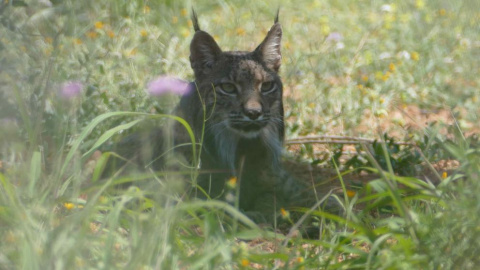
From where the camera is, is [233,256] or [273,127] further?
[273,127]

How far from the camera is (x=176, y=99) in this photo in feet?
13.2

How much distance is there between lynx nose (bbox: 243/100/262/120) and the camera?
402cm

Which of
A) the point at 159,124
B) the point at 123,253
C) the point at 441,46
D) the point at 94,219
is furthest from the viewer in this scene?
the point at 441,46

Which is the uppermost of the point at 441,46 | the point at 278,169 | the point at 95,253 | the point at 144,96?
the point at 441,46

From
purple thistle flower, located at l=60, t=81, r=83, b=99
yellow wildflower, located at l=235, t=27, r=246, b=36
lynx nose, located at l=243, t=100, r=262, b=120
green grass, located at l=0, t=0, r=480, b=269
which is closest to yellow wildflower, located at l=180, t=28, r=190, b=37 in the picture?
green grass, located at l=0, t=0, r=480, b=269

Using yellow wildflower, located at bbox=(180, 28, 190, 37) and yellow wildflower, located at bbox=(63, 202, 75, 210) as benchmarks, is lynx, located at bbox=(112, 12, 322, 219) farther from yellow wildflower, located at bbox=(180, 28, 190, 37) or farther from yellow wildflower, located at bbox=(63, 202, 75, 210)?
yellow wildflower, located at bbox=(180, 28, 190, 37)

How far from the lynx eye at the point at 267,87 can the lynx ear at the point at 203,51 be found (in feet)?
1.06

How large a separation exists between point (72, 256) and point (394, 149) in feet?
10.6

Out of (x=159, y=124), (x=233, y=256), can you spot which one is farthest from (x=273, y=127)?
(x=233, y=256)

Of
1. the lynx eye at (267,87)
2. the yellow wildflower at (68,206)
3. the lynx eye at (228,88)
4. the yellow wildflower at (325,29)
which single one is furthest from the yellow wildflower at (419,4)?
the yellow wildflower at (68,206)

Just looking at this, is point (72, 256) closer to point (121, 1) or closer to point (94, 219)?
point (94, 219)

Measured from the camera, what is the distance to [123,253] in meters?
2.62

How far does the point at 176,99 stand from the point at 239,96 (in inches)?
14.3

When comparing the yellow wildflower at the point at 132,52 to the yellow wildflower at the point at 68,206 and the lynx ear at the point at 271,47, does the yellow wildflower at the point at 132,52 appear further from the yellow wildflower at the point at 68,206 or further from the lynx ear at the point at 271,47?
the yellow wildflower at the point at 68,206
